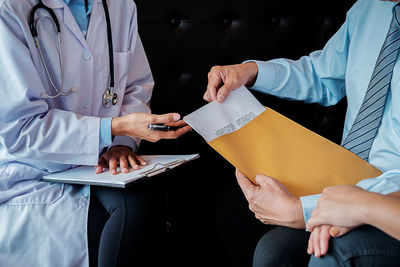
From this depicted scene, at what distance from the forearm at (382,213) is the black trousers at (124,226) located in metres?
0.55

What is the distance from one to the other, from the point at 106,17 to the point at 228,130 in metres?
0.50

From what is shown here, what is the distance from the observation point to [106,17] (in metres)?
1.11

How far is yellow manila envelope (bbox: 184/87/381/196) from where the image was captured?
0.92m

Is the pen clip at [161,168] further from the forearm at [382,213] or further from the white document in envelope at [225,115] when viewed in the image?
the forearm at [382,213]

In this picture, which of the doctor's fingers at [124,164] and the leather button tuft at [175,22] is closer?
the doctor's fingers at [124,164]

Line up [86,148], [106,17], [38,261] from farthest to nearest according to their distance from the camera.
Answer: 1. [106,17]
2. [86,148]
3. [38,261]

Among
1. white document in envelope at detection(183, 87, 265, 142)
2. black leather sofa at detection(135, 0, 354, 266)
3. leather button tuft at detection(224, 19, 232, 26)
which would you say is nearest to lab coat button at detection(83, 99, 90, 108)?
white document in envelope at detection(183, 87, 265, 142)

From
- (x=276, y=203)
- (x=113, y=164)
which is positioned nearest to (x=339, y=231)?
(x=276, y=203)

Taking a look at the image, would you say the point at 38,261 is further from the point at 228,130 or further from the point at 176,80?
the point at 176,80

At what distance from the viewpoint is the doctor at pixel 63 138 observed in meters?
0.90

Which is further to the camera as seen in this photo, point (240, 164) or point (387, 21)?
point (387, 21)

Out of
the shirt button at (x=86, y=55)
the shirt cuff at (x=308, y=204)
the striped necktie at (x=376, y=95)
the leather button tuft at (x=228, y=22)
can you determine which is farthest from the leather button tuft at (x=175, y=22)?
the shirt cuff at (x=308, y=204)

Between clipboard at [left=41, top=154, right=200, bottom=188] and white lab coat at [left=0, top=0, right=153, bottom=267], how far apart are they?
0.03 m

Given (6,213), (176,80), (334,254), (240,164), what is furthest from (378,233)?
(176,80)
